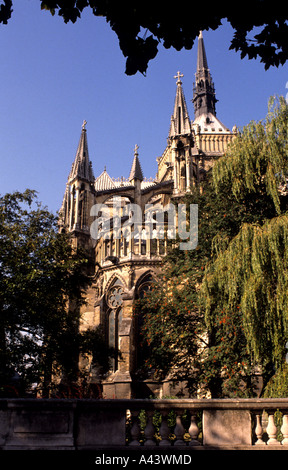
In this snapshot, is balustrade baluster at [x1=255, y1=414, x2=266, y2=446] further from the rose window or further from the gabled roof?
the gabled roof

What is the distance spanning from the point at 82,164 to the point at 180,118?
6.82m

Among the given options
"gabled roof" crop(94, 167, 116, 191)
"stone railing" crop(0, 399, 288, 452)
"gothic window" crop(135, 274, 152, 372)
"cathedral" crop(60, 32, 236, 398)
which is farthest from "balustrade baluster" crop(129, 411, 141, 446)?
"gabled roof" crop(94, 167, 116, 191)

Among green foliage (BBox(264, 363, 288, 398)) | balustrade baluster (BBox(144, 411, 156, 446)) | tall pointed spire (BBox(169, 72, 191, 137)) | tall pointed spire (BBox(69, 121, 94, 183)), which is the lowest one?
balustrade baluster (BBox(144, 411, 156, 446))

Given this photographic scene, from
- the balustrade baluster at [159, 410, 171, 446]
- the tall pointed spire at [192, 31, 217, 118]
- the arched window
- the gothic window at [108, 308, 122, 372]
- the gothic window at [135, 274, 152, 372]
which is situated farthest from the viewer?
the tall pointed spire at [192, 31, 217, 118]

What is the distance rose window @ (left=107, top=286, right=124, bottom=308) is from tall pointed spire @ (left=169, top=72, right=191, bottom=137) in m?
9.71

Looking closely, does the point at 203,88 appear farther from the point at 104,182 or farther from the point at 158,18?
the point at 158,18

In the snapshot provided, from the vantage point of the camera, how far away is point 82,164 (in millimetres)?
28969

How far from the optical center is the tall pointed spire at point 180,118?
26938 mm

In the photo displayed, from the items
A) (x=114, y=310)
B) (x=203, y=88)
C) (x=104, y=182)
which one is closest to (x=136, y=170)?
(x=114, y=310)

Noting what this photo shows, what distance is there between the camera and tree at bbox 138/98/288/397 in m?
11.0

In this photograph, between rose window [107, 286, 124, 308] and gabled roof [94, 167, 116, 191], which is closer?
rose window [107, 286, 124, 308]

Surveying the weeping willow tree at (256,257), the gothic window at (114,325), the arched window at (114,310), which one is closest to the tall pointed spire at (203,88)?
the arched window at (114,310)

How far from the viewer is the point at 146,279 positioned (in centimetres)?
2442

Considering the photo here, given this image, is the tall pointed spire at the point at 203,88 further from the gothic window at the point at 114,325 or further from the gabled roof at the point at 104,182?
the gothic window at the point at 114,325
